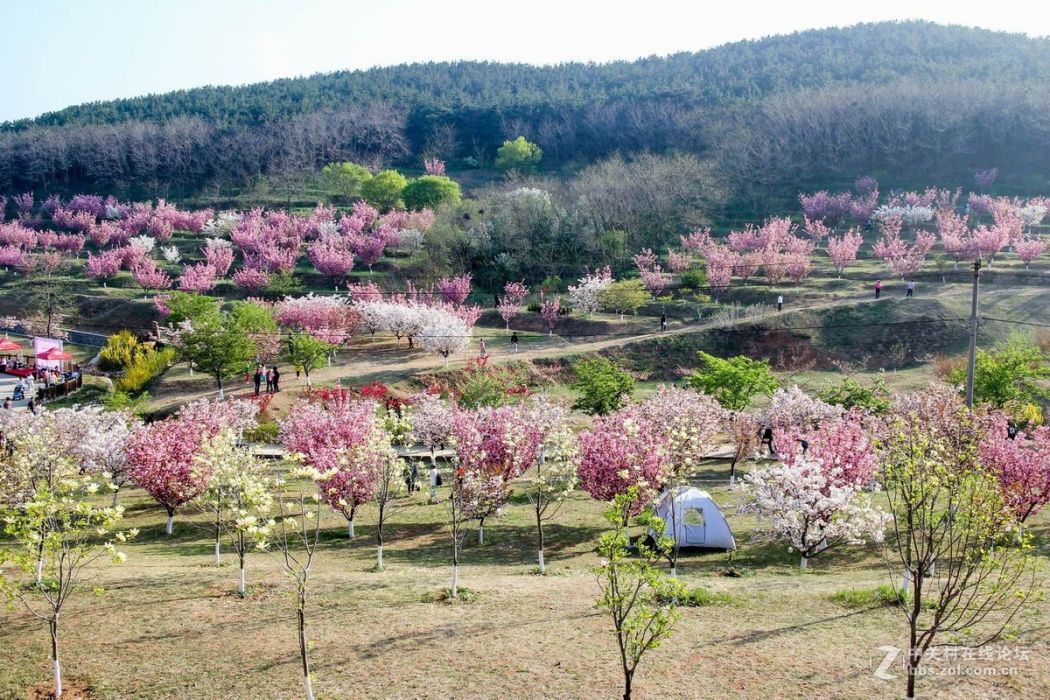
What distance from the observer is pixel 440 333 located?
148ft

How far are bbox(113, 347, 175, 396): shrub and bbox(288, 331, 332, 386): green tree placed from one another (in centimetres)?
877

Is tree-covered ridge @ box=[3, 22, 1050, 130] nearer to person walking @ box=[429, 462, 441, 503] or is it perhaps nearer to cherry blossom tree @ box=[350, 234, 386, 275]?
cherry blossom tree @ box=[350, 234, 386, 275]

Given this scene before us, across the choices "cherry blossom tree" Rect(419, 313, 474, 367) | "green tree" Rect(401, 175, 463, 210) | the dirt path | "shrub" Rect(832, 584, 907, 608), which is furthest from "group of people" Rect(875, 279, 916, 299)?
"green tree" Rect(401, 175, 463, 210)

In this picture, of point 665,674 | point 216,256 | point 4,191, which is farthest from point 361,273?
point 4,191

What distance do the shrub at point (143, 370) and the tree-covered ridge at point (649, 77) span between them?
101495mm

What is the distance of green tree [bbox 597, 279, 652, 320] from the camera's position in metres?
56.2

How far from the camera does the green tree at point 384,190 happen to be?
94.8 meters

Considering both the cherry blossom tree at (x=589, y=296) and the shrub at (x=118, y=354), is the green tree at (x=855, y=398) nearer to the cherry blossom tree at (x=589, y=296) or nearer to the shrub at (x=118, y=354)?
the cherry blossom tree at (x=589, y=296)

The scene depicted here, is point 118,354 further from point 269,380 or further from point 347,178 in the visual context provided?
point 347,178

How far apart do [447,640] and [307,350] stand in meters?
28.4

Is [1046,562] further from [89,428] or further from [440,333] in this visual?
[440,333]

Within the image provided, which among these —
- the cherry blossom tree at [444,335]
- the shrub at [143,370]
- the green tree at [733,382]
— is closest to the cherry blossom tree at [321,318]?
the cherry blossom tree at [444,335]

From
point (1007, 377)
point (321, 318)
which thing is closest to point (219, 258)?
point (321, 318)

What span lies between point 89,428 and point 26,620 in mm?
13101
